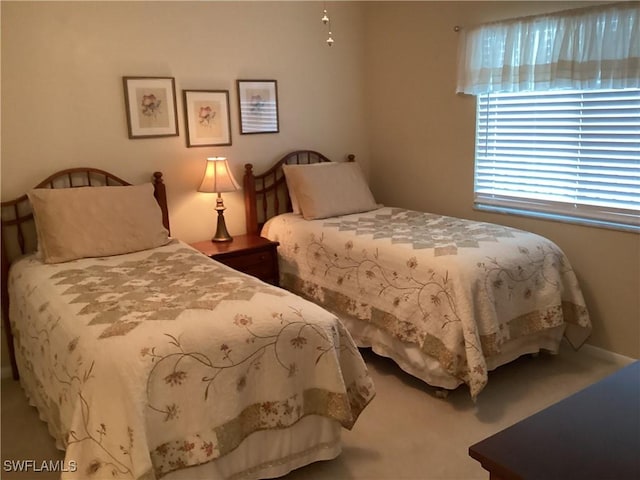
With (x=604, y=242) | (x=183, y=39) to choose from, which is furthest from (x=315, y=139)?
(x=604, y=242)

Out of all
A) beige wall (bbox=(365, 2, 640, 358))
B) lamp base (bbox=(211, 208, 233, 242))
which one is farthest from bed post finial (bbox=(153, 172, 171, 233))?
beige wall (bbox=(365, 2, 640, 358))

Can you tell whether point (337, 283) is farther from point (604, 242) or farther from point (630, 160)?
point (630, 160)

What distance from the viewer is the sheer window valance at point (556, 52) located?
2783 millimetres

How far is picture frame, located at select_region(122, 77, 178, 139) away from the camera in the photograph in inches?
130

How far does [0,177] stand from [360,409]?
231 cm

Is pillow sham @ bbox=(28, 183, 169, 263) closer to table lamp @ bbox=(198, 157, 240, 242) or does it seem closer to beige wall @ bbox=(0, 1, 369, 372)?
beige wall @ bbox=(0, 1, 369, 372)

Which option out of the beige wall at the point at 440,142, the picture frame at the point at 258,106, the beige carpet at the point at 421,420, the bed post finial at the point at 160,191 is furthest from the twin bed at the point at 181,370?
the beige wall at the point at 440,142

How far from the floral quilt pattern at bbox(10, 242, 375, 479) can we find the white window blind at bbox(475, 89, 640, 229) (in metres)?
1.81

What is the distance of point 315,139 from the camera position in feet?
13.8

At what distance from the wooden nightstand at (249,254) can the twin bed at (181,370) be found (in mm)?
623

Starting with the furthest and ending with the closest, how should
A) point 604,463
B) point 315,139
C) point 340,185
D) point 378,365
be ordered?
point 315,139, point 340,185, point 378,365, point 604,463

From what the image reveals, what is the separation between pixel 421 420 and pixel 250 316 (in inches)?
42.8

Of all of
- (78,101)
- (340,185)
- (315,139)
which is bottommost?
(340,185)

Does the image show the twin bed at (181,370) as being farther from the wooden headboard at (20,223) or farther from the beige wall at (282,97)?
the beige wall at (282,97)
